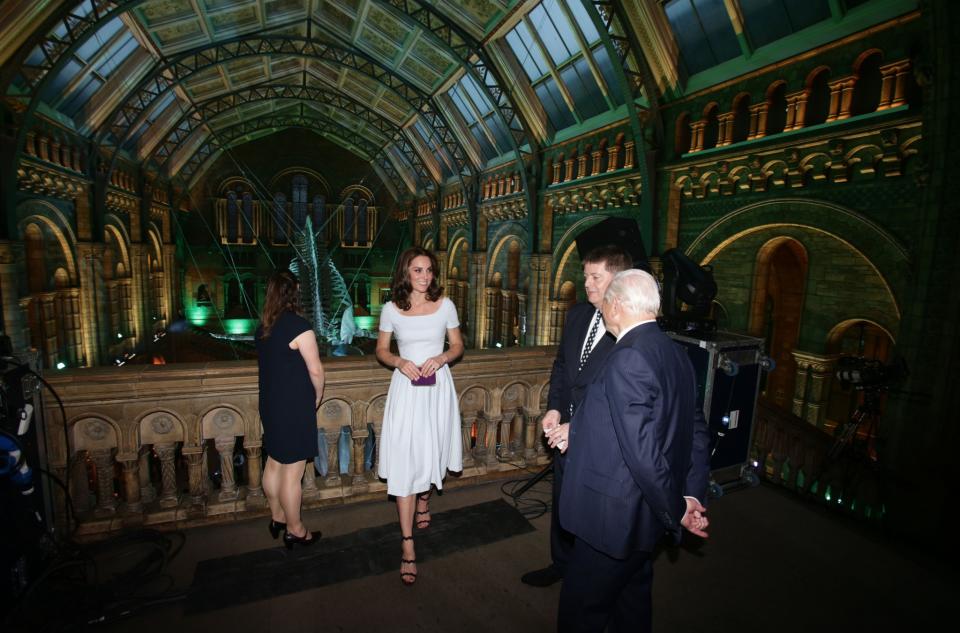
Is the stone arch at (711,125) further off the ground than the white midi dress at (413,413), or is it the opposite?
the stone arch at (711,125)

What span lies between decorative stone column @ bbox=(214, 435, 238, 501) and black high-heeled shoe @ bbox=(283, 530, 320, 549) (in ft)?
1.79

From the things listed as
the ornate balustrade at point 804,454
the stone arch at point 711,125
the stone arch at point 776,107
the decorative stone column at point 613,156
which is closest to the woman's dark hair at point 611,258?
the ornate balustrade at point 804,454

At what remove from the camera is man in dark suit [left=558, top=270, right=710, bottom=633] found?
1643 mm

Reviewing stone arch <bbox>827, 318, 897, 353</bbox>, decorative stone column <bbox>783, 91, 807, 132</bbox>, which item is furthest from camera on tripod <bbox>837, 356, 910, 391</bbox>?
decorative stone column <bbox>783, 91, 807, 132</bbox>

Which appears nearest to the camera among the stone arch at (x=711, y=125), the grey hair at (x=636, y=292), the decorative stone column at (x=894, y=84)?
the grey hair at (x=636, y=292)

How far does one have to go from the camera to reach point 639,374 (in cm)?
164

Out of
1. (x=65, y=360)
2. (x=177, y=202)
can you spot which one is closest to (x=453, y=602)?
(x=65, y=360)

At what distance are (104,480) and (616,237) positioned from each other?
11.7 feet

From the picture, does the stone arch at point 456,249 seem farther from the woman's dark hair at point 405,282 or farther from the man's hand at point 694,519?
the man's hand at point 694,519

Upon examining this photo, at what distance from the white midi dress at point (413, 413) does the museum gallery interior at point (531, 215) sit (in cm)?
53

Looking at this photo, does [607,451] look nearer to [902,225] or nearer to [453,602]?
[453,602]

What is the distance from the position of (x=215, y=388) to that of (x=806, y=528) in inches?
158

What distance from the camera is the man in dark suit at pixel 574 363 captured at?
2145 millimetres

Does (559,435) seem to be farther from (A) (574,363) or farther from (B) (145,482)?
(B) (145,482)
